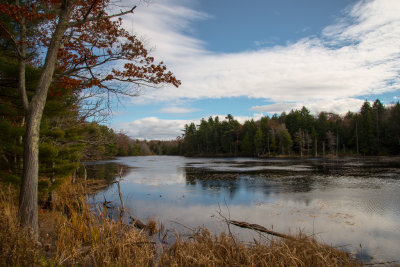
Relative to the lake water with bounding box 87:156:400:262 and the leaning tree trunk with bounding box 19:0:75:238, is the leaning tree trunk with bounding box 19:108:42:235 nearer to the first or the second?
the leaning tree trunk with bounding box 19:0:75:238

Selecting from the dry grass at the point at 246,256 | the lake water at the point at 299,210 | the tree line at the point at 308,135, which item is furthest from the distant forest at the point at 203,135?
the dry grass at the point at 246,256

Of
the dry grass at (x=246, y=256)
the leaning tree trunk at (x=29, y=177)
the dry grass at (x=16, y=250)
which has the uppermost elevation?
the leaning tree trunk at (x=29, y=177)

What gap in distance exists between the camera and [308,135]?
68750 mm

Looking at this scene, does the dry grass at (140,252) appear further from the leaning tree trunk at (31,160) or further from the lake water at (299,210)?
the lake water at (299,210)

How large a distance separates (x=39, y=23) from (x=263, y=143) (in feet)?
237

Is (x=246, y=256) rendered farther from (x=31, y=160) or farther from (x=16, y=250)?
(x=31, y=160)

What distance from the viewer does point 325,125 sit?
69.5 meters

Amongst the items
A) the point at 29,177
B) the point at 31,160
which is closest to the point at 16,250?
the point at 29,177

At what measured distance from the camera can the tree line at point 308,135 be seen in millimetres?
57844

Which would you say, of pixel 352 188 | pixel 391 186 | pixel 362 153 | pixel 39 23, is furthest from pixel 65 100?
pixel 362 153

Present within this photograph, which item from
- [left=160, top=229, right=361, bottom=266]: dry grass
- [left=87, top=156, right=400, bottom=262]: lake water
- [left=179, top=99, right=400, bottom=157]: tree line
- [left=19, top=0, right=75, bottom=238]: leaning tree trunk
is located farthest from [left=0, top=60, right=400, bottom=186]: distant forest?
[left=160, top=229, right=361, bottom=266]: dry grass

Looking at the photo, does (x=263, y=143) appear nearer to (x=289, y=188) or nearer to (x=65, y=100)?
(x=289, y=188)

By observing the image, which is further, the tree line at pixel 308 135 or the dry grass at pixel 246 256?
the tree line at pixel 308 135

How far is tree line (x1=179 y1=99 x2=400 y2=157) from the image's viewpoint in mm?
57844
